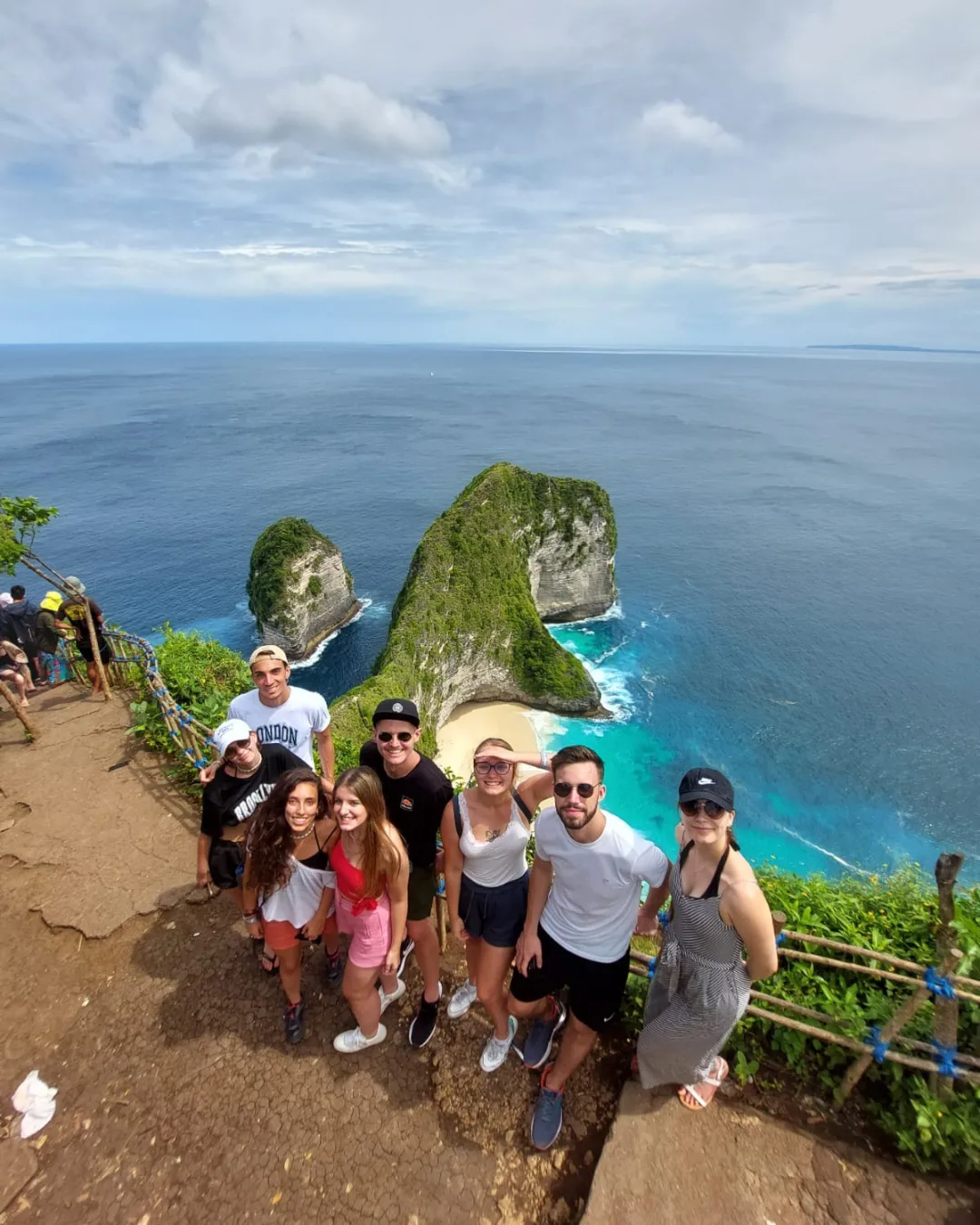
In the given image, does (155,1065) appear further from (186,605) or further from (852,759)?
(186,605)

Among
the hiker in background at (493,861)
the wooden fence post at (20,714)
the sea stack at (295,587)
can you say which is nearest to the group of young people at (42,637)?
the wooden fence post at (20,714)

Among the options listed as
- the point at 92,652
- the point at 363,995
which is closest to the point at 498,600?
the point at 92,652

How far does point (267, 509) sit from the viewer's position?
240ft

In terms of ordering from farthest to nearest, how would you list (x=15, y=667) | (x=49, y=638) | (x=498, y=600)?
(x=498, y=600), (x=49, y=638), (x=15, y=667)

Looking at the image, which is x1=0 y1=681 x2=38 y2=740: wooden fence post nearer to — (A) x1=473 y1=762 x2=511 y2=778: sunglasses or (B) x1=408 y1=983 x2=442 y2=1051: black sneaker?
(B) x1=408 y1=983 x2=442 y2=1051: black sneaker

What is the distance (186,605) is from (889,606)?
59781mm

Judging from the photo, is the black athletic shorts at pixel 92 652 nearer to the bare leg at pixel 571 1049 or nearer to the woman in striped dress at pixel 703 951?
the bare leg at pixel 571 1049

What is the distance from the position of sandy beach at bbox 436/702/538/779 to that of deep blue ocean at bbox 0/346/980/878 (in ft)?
5.77

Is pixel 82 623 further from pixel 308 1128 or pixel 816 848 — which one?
pixel 816 848

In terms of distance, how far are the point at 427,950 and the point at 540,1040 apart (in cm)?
134

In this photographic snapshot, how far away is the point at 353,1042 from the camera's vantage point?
5.85 meters

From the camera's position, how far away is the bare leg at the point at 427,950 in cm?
575

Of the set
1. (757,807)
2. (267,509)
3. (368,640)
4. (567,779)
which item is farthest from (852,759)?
(267,509)

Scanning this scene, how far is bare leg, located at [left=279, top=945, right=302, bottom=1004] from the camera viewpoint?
573 centimetres
